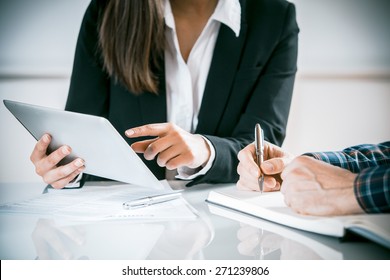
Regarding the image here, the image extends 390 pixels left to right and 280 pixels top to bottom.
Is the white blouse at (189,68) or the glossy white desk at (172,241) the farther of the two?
the white blouse at (189,68)

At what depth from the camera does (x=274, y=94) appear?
3.05 ft

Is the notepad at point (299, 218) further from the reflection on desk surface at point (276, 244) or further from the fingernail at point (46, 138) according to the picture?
the fingernail at point (46, 138)

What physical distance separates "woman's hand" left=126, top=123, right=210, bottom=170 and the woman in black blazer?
0.21 m

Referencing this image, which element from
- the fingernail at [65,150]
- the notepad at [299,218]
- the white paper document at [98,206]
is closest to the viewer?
the notepad at [299,218]

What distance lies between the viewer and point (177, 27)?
1.01m

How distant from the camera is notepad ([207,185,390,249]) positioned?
375 millimetres

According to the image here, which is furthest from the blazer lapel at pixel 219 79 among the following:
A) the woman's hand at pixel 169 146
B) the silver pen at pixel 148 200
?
the silver pen at pixel 148 200

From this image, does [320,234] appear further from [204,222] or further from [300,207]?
[204,222]

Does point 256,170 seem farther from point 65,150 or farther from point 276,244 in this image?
point 65,150

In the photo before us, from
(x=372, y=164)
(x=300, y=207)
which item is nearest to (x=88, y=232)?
(x=300, y=207)

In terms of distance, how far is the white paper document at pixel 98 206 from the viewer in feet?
1.71

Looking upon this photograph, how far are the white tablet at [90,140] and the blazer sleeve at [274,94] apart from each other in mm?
258

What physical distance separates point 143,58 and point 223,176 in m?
0.35

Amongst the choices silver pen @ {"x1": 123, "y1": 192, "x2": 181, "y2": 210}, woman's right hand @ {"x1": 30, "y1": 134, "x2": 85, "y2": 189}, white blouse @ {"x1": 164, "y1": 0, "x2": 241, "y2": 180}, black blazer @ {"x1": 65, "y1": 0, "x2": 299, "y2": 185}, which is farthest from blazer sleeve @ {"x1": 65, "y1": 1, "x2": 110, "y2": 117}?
silver pen @ {"x1": 123, "y1": 192, "x2": 181, "y2": 210}
